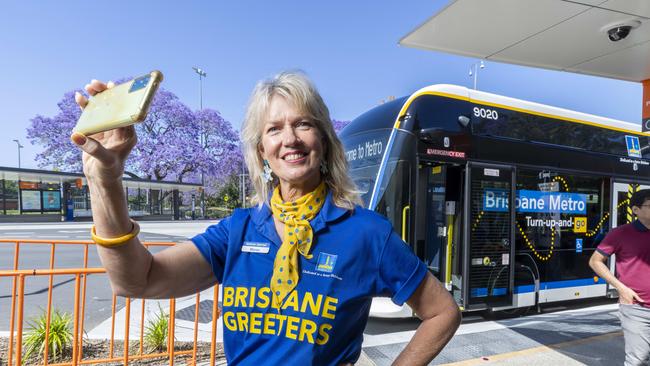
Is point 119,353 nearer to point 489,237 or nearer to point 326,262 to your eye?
point 326,262

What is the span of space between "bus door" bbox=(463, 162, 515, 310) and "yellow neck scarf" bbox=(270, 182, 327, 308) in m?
4.67

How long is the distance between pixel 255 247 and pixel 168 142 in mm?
33296

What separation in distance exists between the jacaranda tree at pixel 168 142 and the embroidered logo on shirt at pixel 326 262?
101 ft

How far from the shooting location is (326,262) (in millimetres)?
1314

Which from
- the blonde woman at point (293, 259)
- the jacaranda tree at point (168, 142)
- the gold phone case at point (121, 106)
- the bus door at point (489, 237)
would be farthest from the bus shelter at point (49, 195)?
the gold phone case at point (121, 106)

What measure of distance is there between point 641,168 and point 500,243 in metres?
3.93

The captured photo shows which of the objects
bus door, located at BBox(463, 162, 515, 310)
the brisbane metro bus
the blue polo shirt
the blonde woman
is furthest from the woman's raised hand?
bus door, located at BBox(463, 162, 515, 310)

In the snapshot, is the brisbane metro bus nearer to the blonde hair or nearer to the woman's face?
the blonde hair

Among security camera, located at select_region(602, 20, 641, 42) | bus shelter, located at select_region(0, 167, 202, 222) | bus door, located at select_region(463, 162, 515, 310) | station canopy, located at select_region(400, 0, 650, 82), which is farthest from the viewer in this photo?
bus shelter, located at select_region(0, 167, 202, 222)

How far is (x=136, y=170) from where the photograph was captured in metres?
32.4

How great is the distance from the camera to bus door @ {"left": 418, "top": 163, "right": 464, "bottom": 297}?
18.8 ft

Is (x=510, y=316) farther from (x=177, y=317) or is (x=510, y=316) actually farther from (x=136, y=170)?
(x=136, y=170)

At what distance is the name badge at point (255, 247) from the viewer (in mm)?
1354

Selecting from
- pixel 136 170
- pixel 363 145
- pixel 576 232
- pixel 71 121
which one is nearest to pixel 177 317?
pixel 363 145
